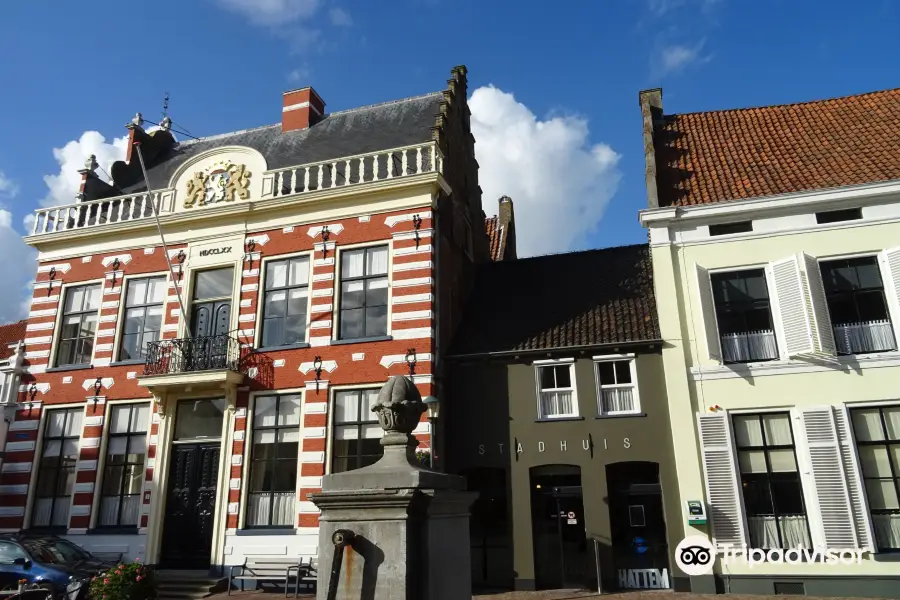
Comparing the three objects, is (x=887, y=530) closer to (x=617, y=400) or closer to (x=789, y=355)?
(x=789, y=355)

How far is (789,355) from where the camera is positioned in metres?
14.8

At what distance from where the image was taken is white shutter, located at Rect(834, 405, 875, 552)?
13.4 metres

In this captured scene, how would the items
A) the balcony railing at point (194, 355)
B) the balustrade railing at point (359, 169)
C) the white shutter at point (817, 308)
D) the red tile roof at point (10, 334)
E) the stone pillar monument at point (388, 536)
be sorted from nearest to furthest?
the stone pillar monument at point (388, 536), the white shutter at point (817, 308), the balcony railing at point (194, 355), the balustrade railing at point (359, 169), the red tile roof at point (10, 334)

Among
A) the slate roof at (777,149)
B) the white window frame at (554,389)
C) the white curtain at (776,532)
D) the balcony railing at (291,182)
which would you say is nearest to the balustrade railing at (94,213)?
the balcony railing at (291,182)

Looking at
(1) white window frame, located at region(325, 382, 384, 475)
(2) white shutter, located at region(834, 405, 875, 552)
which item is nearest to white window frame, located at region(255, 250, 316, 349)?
(1) white window frame, located at region(325, 382, 384, 475)

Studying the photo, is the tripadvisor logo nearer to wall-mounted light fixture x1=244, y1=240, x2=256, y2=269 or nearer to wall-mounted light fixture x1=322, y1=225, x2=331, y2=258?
wall-mounted light fixture x1=322, y1=225, x2=331, y2=258

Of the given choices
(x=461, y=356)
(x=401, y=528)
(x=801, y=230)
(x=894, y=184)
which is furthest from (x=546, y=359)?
(x=401, y=528)

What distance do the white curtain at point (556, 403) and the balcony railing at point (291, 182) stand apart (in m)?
6.49

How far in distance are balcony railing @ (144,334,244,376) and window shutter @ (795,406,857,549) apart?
1356 cm

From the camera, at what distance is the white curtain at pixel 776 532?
13883 millimetres

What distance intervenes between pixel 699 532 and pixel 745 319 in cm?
499

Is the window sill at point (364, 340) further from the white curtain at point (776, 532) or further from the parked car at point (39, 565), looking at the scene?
the white curtain at point (776, 532)

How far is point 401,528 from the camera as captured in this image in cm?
579

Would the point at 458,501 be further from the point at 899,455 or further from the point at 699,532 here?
the point at 899,455
